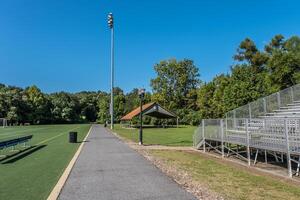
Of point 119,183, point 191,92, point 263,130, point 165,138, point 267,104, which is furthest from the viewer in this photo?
point 191,92

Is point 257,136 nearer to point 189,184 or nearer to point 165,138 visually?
point 189,184

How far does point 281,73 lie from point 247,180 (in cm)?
3148

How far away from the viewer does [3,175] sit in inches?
382

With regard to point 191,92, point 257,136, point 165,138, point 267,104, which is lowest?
point 165,138

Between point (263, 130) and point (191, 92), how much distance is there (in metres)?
70.5

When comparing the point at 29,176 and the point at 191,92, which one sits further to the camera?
the point at 191,92

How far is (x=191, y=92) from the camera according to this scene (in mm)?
82688

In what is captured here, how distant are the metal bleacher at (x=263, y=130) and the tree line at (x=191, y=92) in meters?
9.63

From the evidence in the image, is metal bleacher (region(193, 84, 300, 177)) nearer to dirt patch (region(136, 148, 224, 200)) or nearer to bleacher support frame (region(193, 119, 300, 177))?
bleacher support frame (region(193, 119, 300, 177))

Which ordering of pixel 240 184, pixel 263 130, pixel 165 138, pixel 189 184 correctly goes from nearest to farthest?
pixel 189 184, pixel 240 184, pixel 263 130, pixel 165 138

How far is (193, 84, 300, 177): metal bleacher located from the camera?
1054cm

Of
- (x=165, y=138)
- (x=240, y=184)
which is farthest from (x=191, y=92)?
(x=240, y=184)

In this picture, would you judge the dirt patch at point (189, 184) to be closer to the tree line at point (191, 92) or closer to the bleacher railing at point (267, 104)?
the bleacher railing at point (267, 104)

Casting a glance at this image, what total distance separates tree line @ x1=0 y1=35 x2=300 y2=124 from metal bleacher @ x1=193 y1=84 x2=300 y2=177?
963 centimetres
